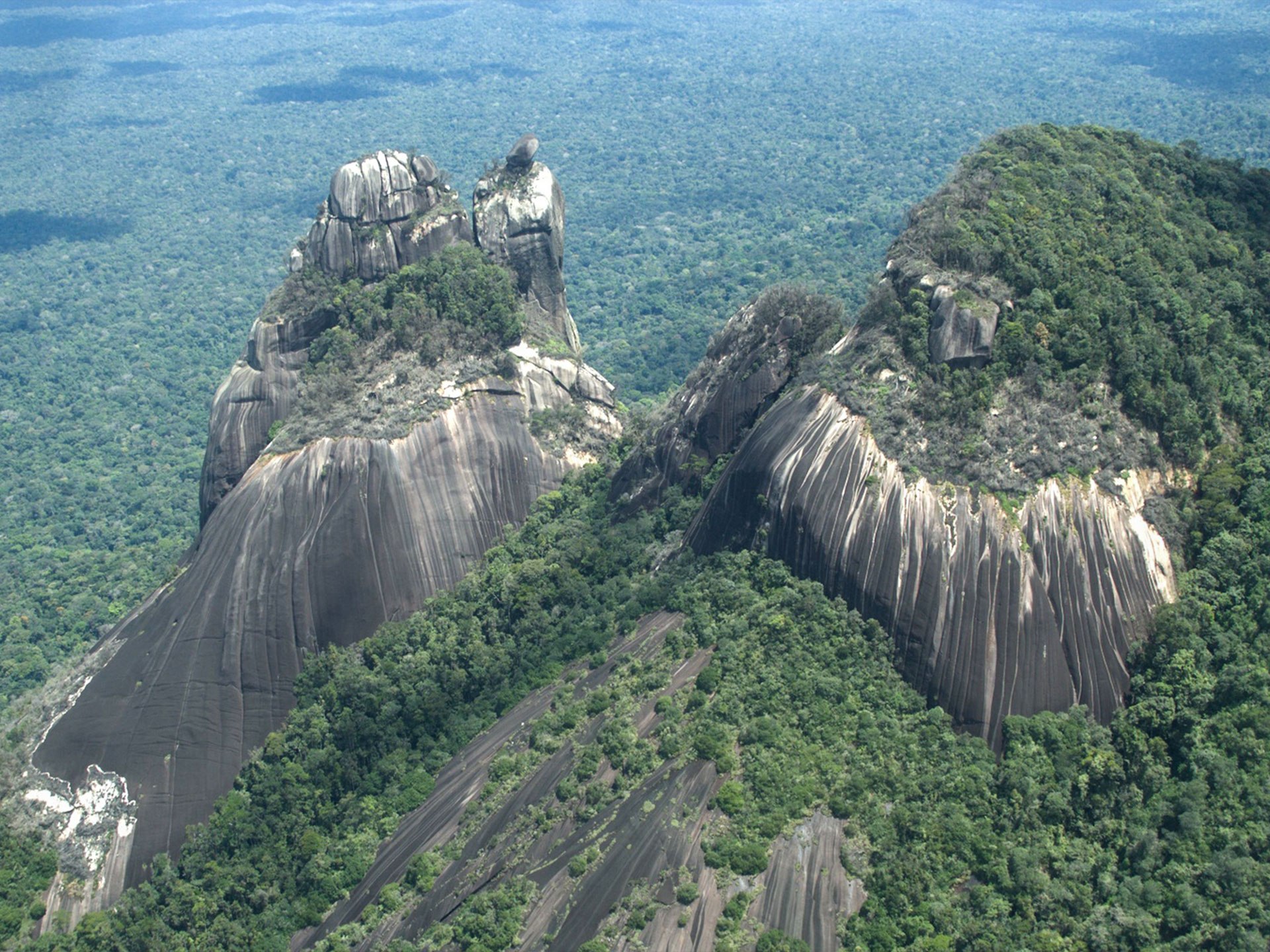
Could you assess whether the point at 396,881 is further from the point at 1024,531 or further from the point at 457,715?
the point at 1024,531

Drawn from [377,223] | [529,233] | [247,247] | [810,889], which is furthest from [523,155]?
[247,247]

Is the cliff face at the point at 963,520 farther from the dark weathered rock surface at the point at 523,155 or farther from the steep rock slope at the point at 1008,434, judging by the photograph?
the dark weathered rock surface at the point at 523,155

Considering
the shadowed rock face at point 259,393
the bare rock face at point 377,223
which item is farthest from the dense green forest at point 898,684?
the bare rock face at point 377,223

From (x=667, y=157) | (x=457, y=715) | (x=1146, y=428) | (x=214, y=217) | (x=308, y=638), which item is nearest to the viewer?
(x=1146, y=428)

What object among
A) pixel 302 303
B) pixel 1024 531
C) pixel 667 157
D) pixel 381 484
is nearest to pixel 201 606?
pixel 381 484

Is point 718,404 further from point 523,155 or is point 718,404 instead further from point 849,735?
point 523,155

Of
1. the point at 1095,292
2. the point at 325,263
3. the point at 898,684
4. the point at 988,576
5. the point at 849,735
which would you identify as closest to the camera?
the point at 849,735

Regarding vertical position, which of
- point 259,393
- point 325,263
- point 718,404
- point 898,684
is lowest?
point 898,684


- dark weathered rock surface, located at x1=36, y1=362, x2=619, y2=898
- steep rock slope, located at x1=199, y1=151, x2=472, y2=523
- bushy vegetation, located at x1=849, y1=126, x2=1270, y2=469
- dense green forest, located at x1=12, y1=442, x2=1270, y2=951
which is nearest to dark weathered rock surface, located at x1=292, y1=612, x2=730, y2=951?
dense green forest, located at x1=12, y1=442, x2=1270, y2=951
